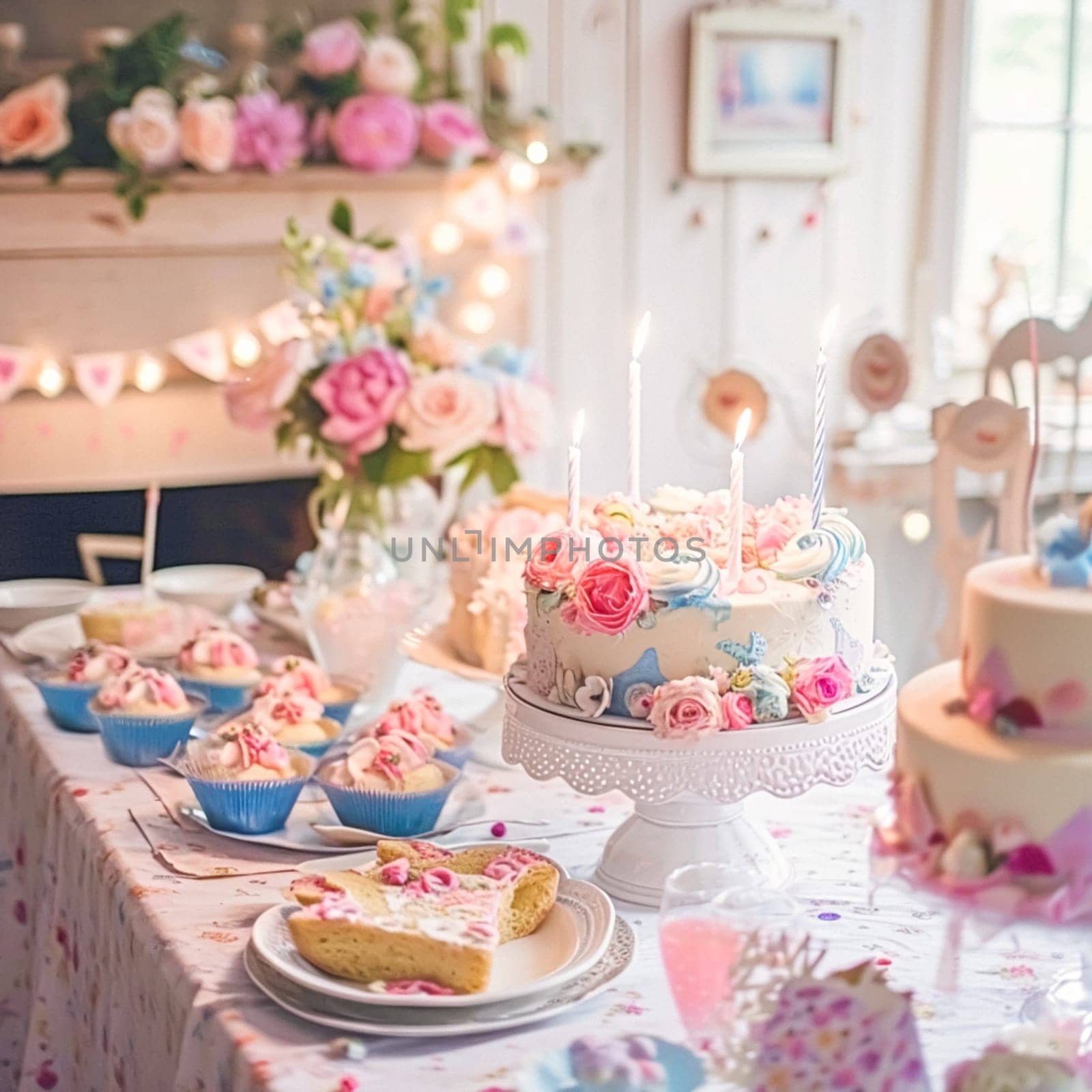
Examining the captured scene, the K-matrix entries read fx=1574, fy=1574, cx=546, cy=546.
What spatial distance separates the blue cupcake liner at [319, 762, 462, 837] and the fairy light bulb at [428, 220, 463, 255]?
199 cm

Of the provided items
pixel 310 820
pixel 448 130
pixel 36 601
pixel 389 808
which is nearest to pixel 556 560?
pixel 389 808

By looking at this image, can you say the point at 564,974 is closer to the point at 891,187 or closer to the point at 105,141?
the point at 105,141

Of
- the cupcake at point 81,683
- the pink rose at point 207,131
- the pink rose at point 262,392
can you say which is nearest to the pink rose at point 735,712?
the cupcake at point 81,683

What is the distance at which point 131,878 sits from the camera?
1.43 m

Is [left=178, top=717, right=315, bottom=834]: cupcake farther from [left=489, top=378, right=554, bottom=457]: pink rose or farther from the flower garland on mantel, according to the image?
the flower garland on mantel

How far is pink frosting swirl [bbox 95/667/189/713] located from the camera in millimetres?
1742

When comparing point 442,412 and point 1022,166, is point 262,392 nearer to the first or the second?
point 442,412

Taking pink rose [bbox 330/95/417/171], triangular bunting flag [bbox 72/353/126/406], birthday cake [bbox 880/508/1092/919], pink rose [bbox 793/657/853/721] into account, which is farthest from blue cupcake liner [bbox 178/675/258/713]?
pink rose [bbox 330/95/417/171]

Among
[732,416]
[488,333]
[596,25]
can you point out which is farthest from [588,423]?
[596,25]

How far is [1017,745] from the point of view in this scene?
1009 mm

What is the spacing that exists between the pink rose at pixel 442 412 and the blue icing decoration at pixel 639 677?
2.53 ft

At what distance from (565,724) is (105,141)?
2056 millimetres

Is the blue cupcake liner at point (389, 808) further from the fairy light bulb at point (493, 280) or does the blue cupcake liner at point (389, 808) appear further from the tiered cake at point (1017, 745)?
the fairy light bulb at point (493, 280)

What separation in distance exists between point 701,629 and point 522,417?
84 cm
